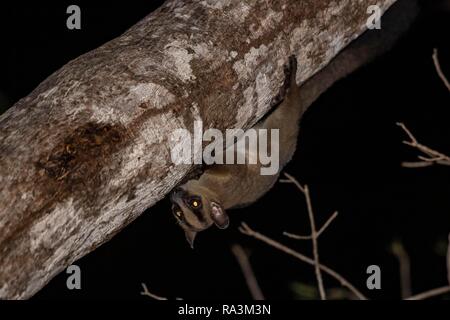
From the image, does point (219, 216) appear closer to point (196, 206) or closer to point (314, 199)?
point (196, 206)

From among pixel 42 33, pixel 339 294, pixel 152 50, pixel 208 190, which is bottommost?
pixel 339 294

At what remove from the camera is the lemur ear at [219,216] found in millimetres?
4230

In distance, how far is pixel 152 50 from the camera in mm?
2570

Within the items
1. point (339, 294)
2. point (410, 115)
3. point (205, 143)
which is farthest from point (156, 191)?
point (410, 115)

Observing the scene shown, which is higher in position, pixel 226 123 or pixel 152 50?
pixel 152 50

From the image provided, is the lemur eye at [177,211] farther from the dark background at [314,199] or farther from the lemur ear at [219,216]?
the dark background at [314,199]

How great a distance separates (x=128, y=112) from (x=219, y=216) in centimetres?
201

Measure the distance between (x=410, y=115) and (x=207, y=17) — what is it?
16.5 feet

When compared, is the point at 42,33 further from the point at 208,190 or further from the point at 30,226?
the point at 30,226

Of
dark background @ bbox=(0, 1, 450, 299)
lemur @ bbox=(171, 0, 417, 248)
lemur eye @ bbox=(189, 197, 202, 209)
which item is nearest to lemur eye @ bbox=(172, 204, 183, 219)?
lemur @ bbox=(171, 0, 417, 248)

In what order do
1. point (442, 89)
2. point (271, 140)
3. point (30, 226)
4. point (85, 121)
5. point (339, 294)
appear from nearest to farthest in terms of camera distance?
point (30, 226)
point (85, 121)
point (271, 140)
point (339, 294)
point (442, 89)

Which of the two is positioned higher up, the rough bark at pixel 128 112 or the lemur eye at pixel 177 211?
the rough bark at pixel 128 112

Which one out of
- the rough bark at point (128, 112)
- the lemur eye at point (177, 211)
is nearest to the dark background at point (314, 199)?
the lemur eye at point (177, 211)

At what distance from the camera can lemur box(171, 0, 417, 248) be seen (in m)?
4.28
